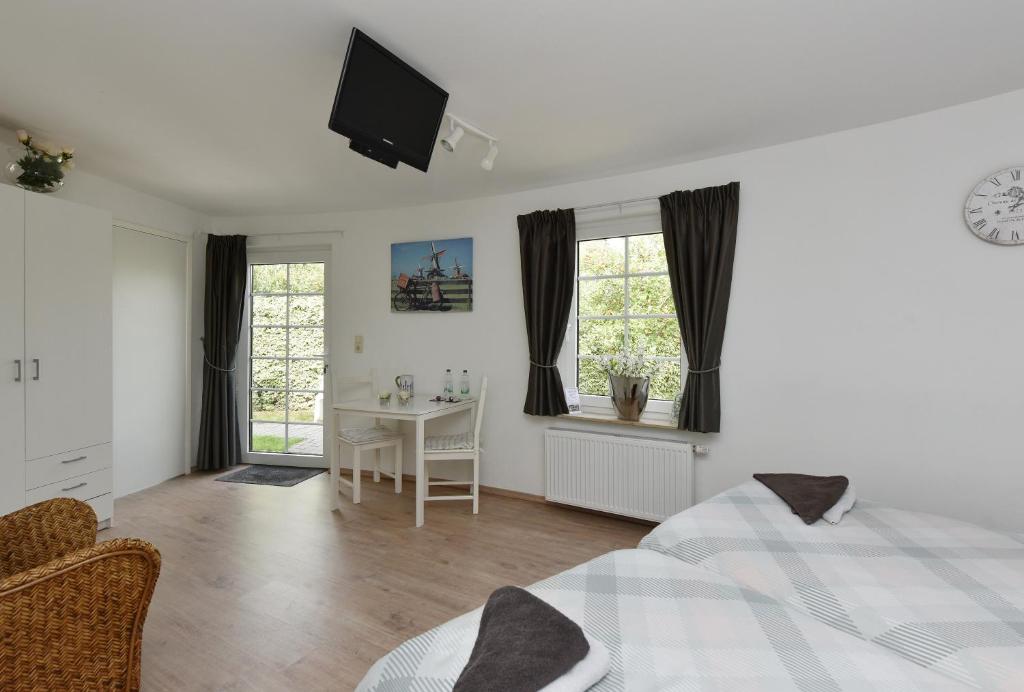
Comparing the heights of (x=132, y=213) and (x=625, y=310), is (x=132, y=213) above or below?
above

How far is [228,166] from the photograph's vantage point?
3.39 m

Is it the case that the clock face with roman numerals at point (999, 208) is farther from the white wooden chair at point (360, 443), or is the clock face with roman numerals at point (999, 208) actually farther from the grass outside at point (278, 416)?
the grass outside at point (278, 416)

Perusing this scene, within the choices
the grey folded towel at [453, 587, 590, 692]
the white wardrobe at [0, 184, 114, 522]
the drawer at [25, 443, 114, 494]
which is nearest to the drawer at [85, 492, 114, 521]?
the white wardrobe at [0, 184, 114, 522]

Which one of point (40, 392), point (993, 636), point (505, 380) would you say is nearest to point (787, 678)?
point (993, 636)

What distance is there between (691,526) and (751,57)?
77.2 inches

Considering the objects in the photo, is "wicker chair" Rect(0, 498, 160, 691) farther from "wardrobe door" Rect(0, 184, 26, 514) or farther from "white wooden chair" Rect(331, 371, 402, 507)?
"white wooden chair" Rect(331, 371, 402, 507)

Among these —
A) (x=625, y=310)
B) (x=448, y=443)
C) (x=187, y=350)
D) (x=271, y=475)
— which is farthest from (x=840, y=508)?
(x=187, y=350)

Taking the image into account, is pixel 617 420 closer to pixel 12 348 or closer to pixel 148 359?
pixel 12 348

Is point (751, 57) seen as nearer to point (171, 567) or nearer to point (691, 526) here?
point (691, 526)

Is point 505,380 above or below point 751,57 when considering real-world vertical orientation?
below

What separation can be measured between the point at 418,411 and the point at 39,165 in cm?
269

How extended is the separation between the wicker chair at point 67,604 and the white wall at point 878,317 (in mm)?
3004

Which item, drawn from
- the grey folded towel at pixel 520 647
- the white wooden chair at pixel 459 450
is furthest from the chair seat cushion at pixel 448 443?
the grey folded towel at pixel 520 647

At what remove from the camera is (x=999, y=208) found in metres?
2.37
